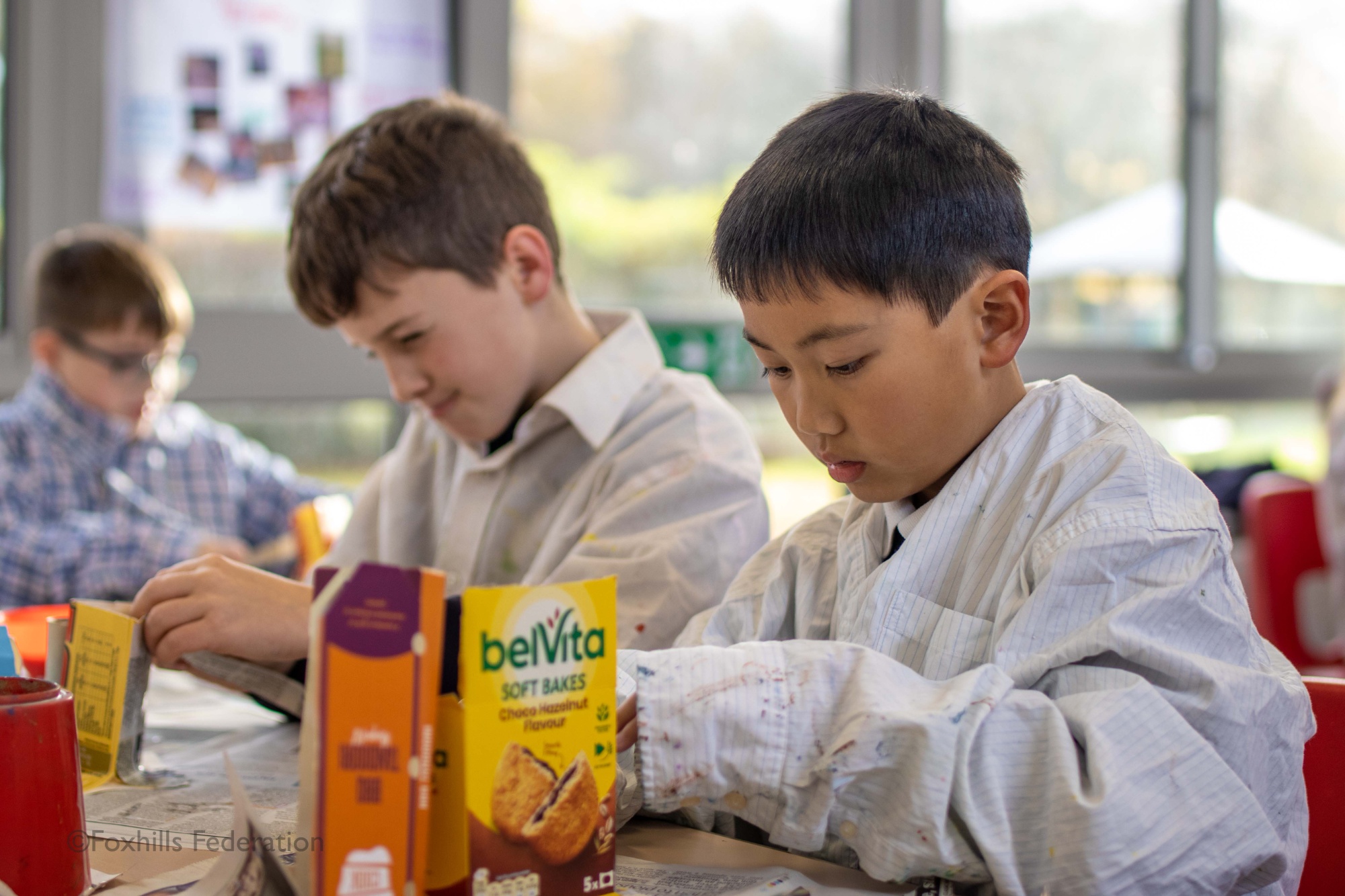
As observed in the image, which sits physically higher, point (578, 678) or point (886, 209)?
point (886, 209)

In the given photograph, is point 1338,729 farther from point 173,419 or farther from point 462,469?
point 173,419

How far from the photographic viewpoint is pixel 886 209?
0.78m

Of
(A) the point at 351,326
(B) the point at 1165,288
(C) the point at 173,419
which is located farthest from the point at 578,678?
(B) the point at 1165,288

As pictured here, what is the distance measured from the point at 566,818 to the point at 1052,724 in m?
0.28

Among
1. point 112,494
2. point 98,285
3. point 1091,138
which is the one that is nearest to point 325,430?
point 112,494

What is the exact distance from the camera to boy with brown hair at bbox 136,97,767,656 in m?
1.13

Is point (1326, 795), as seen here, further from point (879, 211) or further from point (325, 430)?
point (325, 430)

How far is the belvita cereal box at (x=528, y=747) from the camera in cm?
54

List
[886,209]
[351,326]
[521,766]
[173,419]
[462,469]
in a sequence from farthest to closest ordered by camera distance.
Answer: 1. [173,419]
2. [462,469]
3. [351,326]
4. [886,209]
5. [521,766]

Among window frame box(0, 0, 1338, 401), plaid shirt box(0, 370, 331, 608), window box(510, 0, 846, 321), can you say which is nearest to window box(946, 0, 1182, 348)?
window frame box(0, 0, 1338, 401)

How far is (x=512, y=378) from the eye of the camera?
4.14 feet

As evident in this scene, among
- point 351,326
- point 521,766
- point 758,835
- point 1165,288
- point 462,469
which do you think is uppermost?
point 1165,288

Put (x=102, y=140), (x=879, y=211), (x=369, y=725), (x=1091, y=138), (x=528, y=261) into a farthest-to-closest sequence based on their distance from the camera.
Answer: (x=1091, y=138)
(x=102, y=140)
(x=528, y=261)
(x=879, y=211)
(x=369, y=725)

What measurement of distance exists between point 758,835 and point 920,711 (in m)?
0.25
